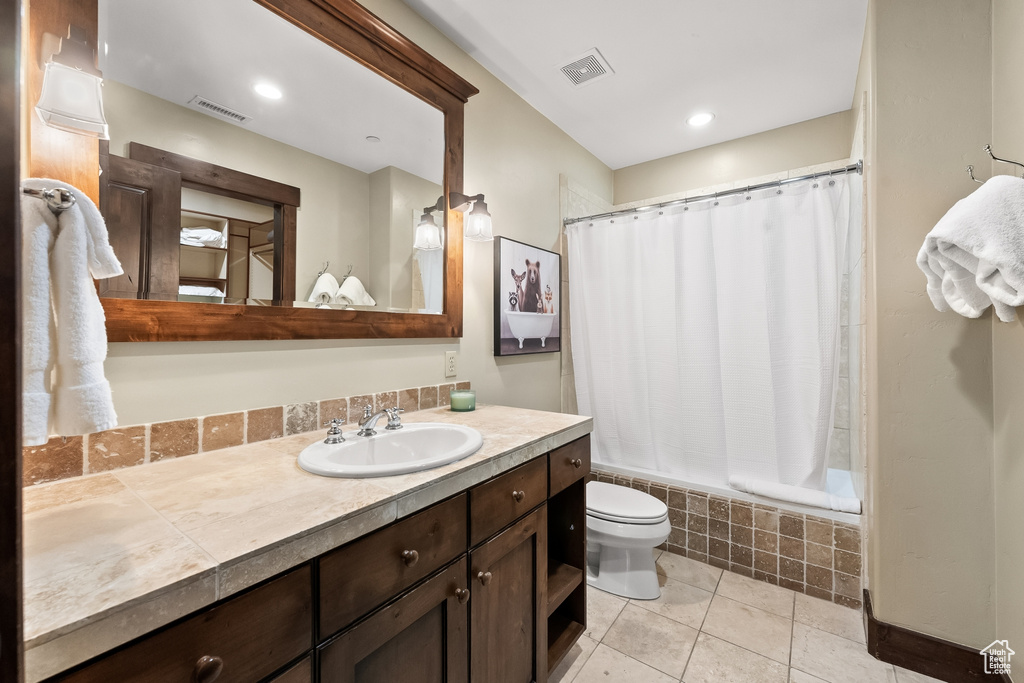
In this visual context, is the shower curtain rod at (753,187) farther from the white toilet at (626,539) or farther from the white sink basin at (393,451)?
the white sink basin at (393,451)

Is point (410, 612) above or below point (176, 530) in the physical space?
below

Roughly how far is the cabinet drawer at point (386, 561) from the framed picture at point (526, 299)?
1.16 meters

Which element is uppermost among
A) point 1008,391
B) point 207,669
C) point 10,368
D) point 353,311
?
point 353,311

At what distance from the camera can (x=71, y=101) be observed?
2.75 feet

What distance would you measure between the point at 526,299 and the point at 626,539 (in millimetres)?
1213

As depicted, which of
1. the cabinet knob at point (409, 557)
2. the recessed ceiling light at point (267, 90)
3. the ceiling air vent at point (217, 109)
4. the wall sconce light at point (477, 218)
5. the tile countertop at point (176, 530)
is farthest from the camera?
the wall sconce light at point (477, 218)

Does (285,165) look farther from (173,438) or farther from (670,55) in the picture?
(670,55)

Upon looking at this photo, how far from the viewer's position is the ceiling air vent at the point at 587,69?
196cm

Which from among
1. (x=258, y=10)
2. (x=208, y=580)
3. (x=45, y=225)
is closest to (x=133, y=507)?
(x=208, y=580)

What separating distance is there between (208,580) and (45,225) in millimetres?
556

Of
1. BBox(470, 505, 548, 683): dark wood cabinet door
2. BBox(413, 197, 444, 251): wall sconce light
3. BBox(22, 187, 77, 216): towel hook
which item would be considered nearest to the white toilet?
BBox(470, 505, 548, 683): dark wood cabinet door

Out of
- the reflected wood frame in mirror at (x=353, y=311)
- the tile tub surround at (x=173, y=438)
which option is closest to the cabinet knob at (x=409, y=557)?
the tile tub surround at (x=173, y=438)

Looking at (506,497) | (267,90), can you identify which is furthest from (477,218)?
(506,497)

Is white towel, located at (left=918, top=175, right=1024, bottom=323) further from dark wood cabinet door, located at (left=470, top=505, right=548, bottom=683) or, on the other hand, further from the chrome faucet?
the chrome faucet
